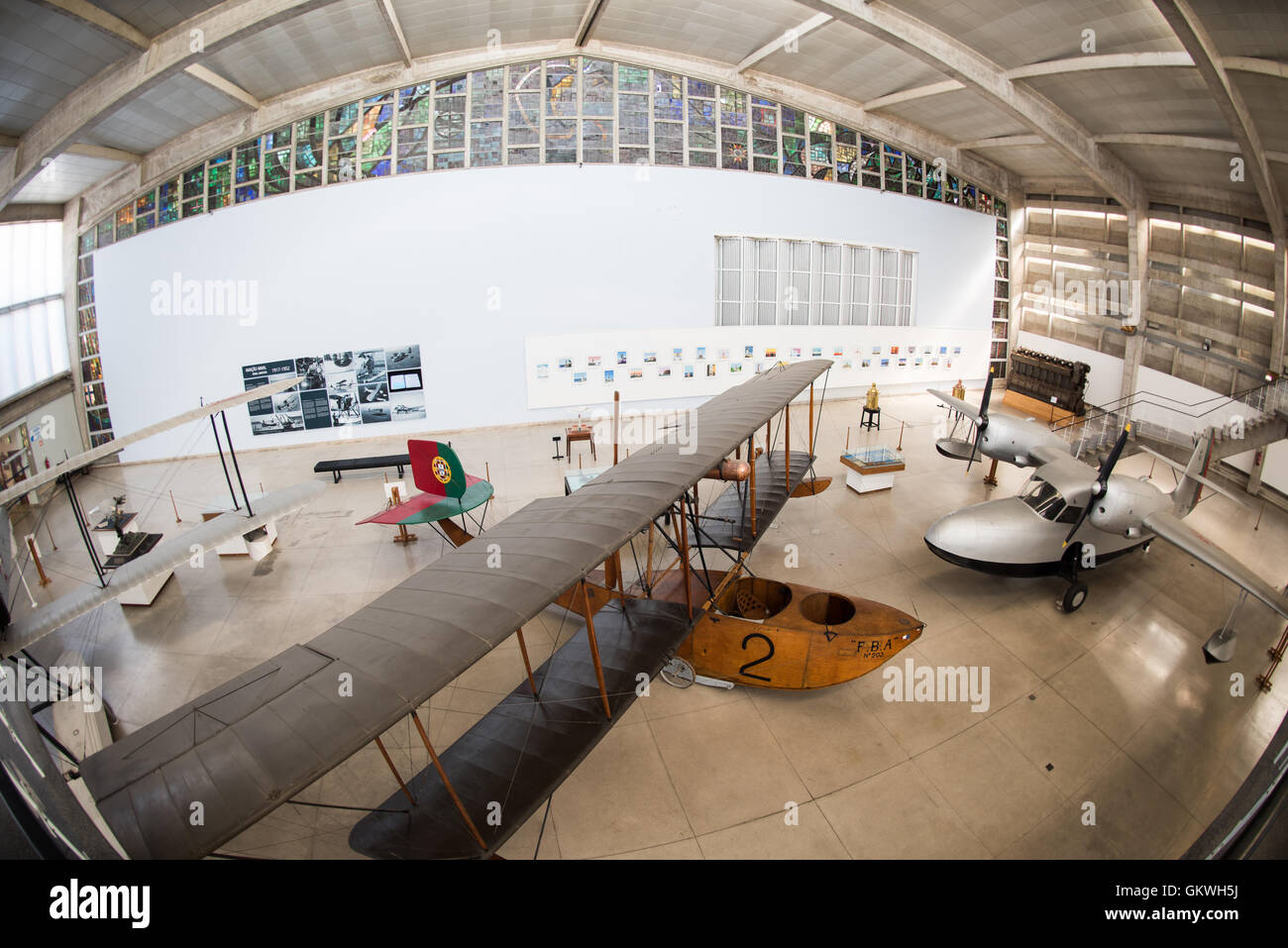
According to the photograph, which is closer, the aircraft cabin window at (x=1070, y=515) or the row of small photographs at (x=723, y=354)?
the aircraft cabin window at (x=1070, y=515)

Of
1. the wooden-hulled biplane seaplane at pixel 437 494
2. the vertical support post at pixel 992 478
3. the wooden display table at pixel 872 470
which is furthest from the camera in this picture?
the vertical support post at pixel 992 478

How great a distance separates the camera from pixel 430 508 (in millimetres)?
9078

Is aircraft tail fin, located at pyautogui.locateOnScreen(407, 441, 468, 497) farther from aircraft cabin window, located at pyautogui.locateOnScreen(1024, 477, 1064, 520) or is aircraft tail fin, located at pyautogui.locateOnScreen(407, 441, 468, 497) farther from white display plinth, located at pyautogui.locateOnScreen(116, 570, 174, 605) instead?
aircraft cabin window, located at pyautogui.locateOnScreen(1024, 477, 1064, 520)

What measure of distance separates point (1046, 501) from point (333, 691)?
955 cm

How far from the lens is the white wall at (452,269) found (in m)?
13.3

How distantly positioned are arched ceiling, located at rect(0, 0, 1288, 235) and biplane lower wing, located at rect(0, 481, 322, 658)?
202 inches

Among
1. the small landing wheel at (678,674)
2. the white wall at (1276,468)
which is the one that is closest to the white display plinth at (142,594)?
the small landing wheel at (678,674)

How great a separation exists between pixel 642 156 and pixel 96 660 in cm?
1572

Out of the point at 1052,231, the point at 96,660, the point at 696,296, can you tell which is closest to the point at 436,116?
the point at 696,296

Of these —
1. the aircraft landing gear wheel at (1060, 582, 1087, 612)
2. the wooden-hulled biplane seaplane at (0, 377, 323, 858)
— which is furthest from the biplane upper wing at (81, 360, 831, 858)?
the aircraft landing gear wheel at (1060, 582, 1087, 612)

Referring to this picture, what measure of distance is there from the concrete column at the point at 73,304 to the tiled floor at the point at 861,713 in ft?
6.68

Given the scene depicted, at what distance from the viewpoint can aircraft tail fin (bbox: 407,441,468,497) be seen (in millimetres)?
8941

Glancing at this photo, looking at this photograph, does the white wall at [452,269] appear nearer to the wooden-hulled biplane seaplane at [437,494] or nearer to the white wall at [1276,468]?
the wooden-hulled biplane seaplane at [437,494]

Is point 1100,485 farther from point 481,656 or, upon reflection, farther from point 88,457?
point 88,457
